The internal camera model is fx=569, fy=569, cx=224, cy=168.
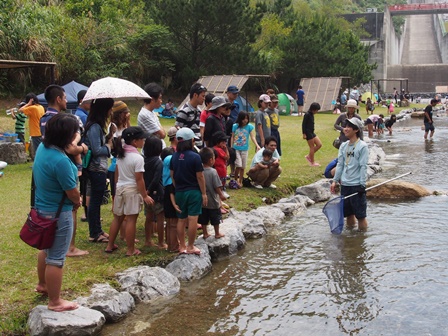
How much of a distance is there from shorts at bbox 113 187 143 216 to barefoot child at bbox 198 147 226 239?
0.91 metres

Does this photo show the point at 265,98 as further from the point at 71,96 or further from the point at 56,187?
the point at 71,96

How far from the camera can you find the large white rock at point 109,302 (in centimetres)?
509

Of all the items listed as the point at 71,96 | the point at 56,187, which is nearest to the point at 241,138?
the point at 56,187

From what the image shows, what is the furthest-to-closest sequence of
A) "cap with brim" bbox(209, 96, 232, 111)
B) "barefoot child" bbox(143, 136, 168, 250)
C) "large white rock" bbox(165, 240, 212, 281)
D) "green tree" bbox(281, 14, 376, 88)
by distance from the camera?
1. "green tree" bbox(281, 14, 376, 88)
2. "cap with brim" bbox(209, 96, 232, 111)
3. "barefoot child" bbox(143, 136, 168, 250)
4. "large white rock" bbox(165, 240, 212, 281)

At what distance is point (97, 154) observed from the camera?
6590 millimetres

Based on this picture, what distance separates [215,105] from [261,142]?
8.58 feet

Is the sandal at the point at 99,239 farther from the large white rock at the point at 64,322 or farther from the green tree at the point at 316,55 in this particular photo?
the green tree at the point at 316,55

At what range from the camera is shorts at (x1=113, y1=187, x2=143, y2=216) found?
6.31 m

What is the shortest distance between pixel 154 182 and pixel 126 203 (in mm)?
498

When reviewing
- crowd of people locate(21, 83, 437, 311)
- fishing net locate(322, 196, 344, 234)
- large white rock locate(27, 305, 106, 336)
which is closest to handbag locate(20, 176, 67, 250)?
crowd of people locate(21, 83, 437, 311)

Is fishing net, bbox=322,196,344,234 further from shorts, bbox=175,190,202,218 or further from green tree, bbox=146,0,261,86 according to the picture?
green tree, bbox=146,0,261,86

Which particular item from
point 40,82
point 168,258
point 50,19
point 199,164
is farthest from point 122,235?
point 50,19

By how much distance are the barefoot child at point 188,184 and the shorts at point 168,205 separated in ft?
0.65

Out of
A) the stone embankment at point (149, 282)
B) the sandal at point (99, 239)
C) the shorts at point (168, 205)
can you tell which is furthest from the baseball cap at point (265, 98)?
the sandal at point (99, 239)
